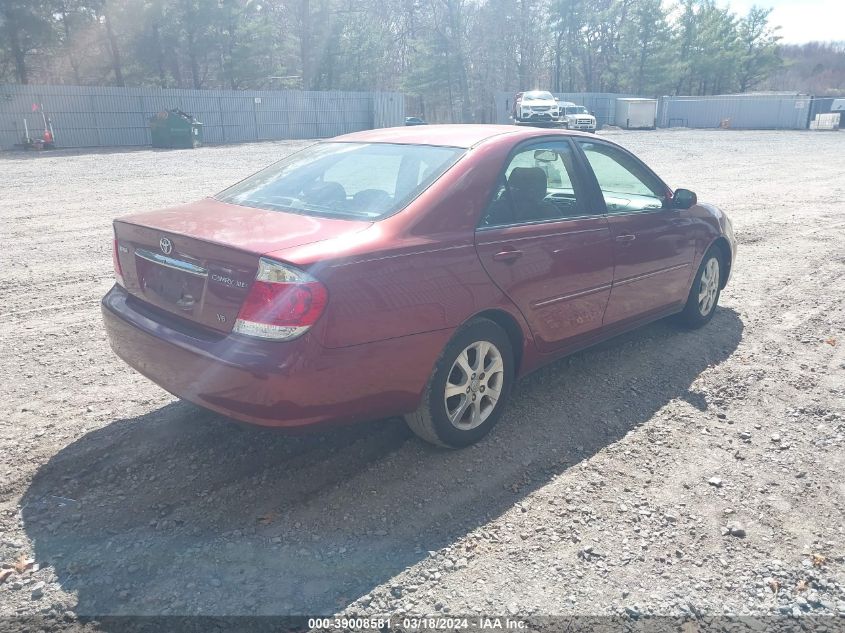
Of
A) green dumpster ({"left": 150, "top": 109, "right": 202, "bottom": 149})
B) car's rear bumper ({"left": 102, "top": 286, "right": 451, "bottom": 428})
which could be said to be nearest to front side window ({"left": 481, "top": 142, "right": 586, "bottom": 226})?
car's rear bumper ({"left": 102, "top": 286, "right": 451, "bottom": 428})

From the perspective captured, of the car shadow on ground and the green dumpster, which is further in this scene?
the green dumpster

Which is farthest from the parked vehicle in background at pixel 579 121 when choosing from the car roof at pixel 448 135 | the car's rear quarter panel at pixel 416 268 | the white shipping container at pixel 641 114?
the car's rear quarter panel at pixel 416 268

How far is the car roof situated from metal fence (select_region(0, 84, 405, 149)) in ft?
94.0

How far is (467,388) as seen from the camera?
12.2 feet

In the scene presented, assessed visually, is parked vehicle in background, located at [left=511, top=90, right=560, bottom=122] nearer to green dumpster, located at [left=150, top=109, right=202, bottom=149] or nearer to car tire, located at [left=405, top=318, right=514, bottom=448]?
green dumpster, located at [left=150, top=109, right=202, bottom=149]

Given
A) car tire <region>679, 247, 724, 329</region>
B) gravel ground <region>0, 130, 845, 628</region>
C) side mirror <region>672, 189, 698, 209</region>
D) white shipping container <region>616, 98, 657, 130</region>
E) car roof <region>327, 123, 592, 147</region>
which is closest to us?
gravel ground <region>0, 130, 845, 628</region>

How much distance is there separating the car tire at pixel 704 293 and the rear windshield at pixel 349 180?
279cm

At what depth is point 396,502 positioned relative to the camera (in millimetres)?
3326

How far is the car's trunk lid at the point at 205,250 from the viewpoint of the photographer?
3084mm

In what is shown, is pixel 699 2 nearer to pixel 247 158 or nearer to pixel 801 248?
pixel 247 158

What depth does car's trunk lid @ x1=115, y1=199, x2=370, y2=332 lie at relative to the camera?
121 inches

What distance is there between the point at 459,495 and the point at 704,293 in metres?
3.44

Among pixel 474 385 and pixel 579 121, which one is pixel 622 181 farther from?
pixel 579 121

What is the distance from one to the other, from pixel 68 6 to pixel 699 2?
5430 centimetres
